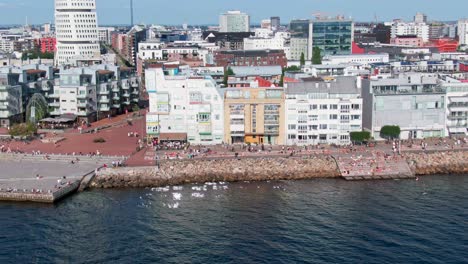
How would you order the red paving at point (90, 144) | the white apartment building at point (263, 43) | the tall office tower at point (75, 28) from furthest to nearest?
the white apartment building at point (263, 43) < the tall office tower at point (75, 28) < the red paving at point (90, 144)

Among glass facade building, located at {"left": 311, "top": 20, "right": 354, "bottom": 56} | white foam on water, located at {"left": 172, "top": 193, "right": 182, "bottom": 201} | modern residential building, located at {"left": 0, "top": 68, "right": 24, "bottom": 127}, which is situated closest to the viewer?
white foam on water, located at {"left": 172, "top": 193, "right": 182, "bottom": 201}

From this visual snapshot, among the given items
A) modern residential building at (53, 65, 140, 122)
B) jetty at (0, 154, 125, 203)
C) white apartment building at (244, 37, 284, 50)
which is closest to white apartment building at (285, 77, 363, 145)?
jetty at (0, 154, 125, 203)

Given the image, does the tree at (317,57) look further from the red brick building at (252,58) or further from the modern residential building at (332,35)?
the modern residential building at (332,35)

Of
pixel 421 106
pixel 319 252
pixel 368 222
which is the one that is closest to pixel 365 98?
pixel 421 106

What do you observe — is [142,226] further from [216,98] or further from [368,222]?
[216,98]

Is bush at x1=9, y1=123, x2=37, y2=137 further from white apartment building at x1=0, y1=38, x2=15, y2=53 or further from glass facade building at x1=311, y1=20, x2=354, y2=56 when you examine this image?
white apartment building at x1=0, y1=38, x2=15, y2=53

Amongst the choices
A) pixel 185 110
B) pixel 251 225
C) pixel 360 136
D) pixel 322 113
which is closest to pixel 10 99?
pixel 185 110

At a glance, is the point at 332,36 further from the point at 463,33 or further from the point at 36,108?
the point at 36,108

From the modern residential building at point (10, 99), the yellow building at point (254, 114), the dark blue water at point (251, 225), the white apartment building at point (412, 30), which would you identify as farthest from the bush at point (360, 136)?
the white apartment building at point (412, 30)

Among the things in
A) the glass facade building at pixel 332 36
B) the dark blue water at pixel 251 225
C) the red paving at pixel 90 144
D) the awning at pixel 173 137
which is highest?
the glass facade building at pixel 332 36
